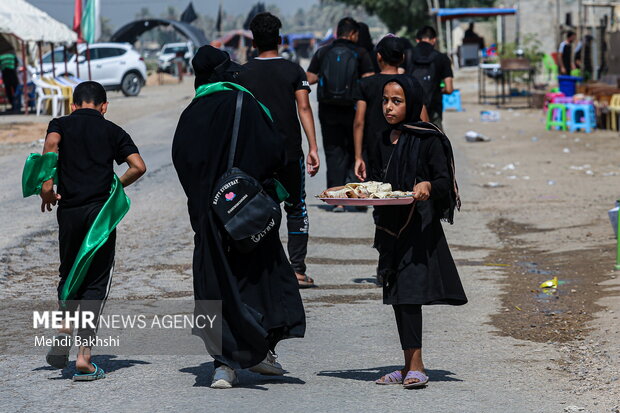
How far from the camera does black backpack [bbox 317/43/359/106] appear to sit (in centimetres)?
1036

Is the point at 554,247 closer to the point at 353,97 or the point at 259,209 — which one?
the point at 353,97

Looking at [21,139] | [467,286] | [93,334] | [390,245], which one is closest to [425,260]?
[390,245]

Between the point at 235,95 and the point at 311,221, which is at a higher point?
the point at 235,95

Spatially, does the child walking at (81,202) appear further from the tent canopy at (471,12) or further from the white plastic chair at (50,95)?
the tent canopy at (471,12)

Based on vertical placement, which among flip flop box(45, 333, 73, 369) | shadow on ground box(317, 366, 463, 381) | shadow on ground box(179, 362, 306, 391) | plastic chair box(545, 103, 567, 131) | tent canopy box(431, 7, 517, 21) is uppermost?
tent canopy box(431, 7, 517, 21)

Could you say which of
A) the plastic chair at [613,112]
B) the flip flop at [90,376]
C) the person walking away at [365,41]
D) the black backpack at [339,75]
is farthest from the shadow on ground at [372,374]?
the plastic chair at [613,112]

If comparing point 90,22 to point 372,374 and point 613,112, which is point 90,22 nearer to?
point 613,112

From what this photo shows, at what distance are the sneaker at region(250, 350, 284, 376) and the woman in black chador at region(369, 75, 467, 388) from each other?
640 mm

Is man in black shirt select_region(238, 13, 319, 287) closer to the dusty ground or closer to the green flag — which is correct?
the dusty ground

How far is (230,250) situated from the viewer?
5.23 metres

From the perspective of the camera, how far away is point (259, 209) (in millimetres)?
5102

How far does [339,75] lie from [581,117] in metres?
12.9

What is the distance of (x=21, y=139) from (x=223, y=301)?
17.2 meters

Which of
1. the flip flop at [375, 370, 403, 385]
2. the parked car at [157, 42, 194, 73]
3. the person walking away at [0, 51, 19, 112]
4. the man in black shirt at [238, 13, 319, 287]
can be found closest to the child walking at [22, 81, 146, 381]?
the flip flop at [375, 370, 403, 385]
